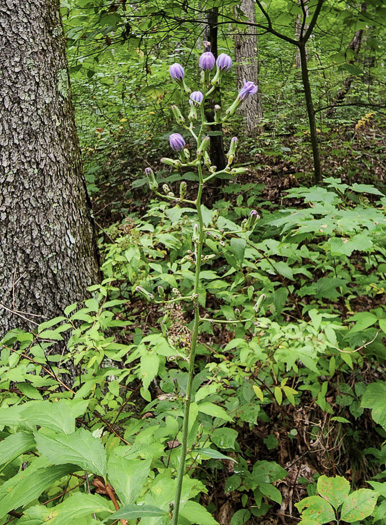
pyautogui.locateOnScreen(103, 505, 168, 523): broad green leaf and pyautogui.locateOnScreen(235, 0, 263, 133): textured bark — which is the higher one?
pyautogui.locateOnScreen(235, 0, 263, 133): textured bark

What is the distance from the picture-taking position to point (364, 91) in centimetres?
660

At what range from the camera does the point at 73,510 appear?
750 millimetres

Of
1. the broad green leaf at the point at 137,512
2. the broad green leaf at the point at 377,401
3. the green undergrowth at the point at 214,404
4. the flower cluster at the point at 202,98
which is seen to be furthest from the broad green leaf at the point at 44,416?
the broad green leaf at the point at 377,401

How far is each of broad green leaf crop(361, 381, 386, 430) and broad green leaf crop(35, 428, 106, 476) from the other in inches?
47.8

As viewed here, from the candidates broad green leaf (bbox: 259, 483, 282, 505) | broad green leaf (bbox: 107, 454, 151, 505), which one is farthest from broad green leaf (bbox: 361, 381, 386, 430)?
broad green leaf (bbox: 107, 454, 151, 505)

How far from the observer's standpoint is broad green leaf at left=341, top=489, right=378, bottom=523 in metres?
1.11

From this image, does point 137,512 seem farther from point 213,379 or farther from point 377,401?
point 377,401

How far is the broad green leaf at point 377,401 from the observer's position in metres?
1.52

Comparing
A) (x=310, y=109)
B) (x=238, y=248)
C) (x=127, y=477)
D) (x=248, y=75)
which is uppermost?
(x=248, y=75)

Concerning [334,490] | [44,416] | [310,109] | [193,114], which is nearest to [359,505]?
[334,490]

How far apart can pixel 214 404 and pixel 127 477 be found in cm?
63

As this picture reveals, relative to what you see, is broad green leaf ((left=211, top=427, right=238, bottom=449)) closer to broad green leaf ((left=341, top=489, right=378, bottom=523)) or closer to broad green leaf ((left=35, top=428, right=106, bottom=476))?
broad green leaf ((left=341, top=489, right=378, bottom=523))

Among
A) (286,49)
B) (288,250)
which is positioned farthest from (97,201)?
(286,49)

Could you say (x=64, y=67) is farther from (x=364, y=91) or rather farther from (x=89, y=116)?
(x=364, y=91)
